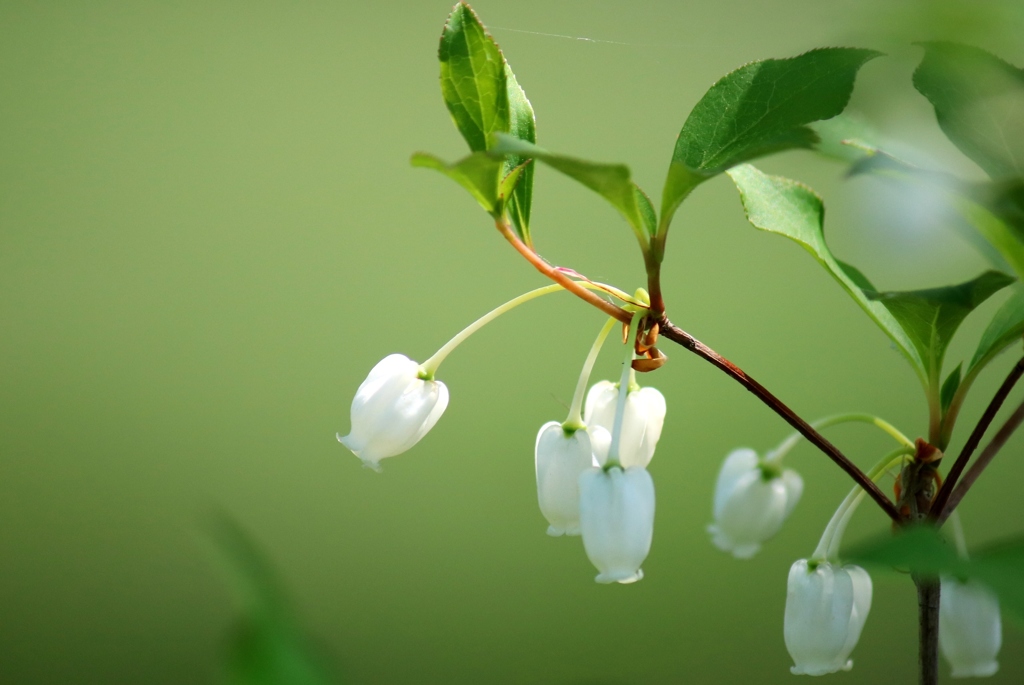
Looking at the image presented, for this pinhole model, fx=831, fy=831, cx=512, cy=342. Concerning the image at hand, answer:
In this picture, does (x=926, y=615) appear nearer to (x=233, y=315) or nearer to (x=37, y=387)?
(x=233, y=315)

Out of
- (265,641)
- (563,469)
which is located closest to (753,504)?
(563,469)

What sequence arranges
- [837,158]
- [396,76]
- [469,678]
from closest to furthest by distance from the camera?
[837,158], [396,76], [469,678]

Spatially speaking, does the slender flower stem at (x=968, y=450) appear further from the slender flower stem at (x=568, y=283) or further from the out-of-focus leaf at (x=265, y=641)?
the out-of-focus leaf at (x=265, y=641)

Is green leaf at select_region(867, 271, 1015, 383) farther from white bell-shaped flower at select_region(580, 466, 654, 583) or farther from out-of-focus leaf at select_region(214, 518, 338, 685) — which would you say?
out-of-focus leaf at select_region(214, 518, 338, 685)

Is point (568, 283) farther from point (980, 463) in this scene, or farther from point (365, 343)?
point (365, 343)

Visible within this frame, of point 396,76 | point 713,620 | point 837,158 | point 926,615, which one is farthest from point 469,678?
point 837,158

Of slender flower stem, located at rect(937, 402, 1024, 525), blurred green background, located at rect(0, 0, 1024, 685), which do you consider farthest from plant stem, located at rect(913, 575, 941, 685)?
blurred green background, located at rect(0, 0, 1024, 685)
